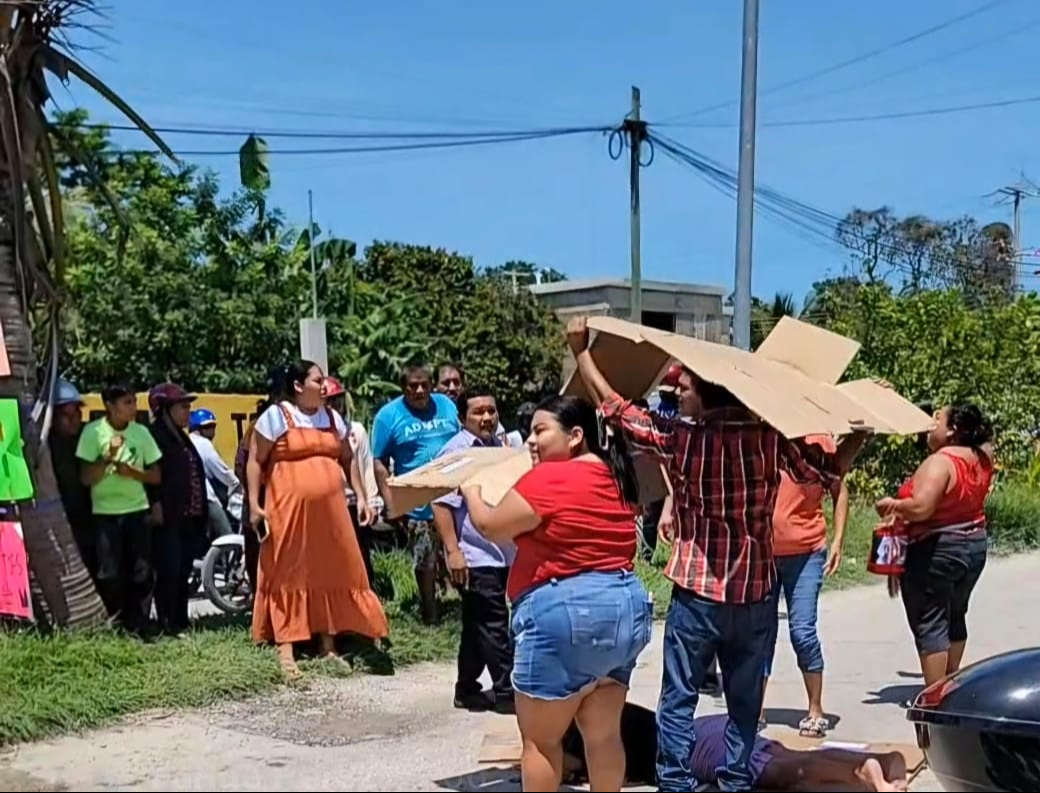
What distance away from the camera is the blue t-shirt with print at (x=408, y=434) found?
8.04 meters

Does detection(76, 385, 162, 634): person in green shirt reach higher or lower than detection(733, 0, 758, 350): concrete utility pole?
lower

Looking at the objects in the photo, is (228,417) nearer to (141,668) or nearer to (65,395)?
(65,395)

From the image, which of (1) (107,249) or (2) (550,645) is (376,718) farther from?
(1) (107,249)

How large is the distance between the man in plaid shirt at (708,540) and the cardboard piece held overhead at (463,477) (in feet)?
1.39

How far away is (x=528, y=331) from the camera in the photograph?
27.3m

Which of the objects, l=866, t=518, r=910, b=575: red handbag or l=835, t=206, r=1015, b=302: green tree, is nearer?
l=866, t=518, r=910, b=575: red handbag

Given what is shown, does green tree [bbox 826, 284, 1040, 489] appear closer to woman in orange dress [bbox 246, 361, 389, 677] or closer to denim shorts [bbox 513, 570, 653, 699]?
woman in orange dress [bbox 246, 361, 389, 677]

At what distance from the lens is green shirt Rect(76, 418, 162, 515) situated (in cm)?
768

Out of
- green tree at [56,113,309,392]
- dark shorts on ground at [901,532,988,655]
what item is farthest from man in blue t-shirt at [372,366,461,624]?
green tree at [56,113,309,392]

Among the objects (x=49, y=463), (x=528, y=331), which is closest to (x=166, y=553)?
(x=49, y=463)

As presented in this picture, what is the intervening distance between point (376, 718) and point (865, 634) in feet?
14.3

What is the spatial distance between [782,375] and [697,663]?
3.54ft

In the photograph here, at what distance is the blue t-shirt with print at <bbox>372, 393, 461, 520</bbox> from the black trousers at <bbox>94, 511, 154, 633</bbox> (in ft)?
5.00

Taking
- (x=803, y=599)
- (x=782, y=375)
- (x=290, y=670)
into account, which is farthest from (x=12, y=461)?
(x=782, y=375)
